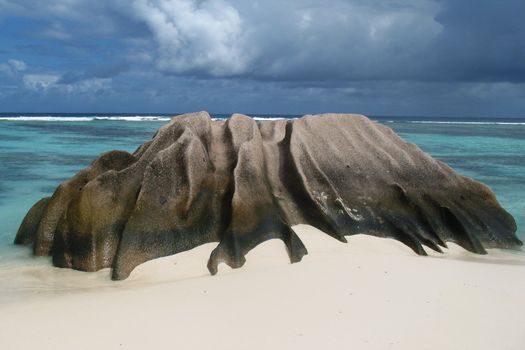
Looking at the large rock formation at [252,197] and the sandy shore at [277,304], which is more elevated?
the large rock formation at [252,197]

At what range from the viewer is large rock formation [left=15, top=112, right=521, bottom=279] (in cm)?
620

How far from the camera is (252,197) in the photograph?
662 centimetres

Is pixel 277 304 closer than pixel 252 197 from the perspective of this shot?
Yes

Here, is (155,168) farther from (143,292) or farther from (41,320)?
(41,320)

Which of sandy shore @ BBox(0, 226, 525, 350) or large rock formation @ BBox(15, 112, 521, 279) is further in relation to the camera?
large rock formation @ BBox(15, 112, 521, 279)

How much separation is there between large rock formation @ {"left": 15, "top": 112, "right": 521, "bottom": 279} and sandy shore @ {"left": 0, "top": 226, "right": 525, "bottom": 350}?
277mm

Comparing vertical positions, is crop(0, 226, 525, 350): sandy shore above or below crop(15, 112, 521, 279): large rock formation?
below

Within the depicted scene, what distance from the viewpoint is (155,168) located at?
657 cm

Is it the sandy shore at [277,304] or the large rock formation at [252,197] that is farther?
the large rock formation at [252,197]

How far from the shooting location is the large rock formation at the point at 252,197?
620 cm

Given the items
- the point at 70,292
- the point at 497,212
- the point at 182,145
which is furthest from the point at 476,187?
the point at 70,292

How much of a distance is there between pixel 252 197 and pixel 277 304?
6.40ft

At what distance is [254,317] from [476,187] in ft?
15.2

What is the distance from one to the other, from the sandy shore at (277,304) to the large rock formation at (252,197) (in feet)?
0.91
